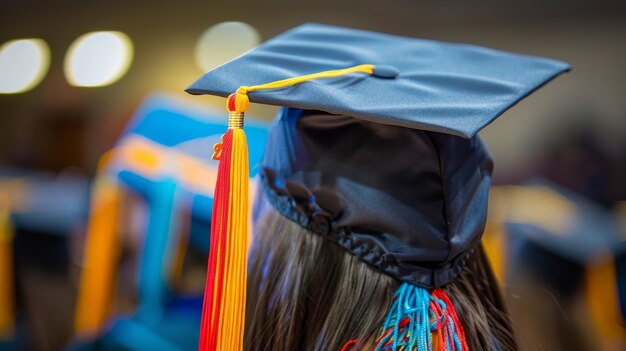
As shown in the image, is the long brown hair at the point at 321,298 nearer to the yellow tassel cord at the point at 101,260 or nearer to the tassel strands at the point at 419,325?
the tassel strands at the point at 419,325

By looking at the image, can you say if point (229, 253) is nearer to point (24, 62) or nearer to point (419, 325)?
point (419, 325)

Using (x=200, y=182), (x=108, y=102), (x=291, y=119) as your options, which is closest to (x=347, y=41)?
(x=291, y=119)

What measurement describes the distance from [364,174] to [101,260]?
1.35 m

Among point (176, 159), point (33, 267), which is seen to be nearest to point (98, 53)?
point (33, 267)

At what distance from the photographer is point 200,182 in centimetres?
163

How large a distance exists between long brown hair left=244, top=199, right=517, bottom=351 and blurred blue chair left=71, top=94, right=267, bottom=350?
38.0 inches

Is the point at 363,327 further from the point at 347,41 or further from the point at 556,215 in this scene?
the point at 556,215

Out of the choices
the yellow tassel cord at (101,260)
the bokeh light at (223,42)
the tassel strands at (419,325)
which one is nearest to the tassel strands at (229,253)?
the tassel strands at (419,325)

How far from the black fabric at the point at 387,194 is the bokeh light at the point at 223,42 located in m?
1.87

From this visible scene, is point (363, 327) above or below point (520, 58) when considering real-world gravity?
below

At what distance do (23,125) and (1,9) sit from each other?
0.56 m

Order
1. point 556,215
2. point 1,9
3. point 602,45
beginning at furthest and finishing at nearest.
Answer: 1. point 1,9
2. point 602,45
3. point 556,215

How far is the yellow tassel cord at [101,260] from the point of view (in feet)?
5.57

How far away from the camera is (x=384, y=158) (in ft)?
1.82
